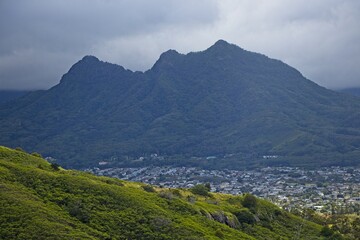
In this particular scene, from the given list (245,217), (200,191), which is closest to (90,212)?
(245,217)

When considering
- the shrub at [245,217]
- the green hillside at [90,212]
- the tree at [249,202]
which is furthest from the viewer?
the tree at [249,202]

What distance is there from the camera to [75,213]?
65.1 metres

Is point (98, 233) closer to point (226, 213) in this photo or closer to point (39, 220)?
point (39, 220)

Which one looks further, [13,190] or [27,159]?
[27,159]

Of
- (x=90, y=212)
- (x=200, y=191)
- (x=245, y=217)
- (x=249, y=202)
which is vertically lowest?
(x=245, y=217)

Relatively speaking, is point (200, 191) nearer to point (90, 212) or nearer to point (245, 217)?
point (245, 217)

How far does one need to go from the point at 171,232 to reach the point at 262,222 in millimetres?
33491

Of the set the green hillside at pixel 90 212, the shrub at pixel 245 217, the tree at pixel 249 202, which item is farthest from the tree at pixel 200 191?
the green hillside at pixel 90 212

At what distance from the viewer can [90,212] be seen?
6662 cm

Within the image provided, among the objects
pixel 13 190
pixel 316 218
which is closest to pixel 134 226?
pixel 13 190

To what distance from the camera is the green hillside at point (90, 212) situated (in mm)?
58328

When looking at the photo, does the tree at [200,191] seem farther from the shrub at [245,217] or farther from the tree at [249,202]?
the shrub at [245,217]

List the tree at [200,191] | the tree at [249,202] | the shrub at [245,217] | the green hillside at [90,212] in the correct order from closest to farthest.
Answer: the green hillside at [90,212]
the shrub at [245,217]
the tree at [249,202]
the tree at [200,191]

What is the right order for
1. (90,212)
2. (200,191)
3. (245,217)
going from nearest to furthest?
1. (90,212)
2. (245,217)
3. (200,191)
